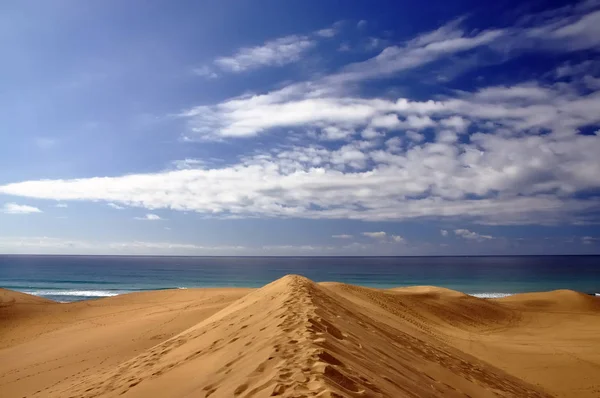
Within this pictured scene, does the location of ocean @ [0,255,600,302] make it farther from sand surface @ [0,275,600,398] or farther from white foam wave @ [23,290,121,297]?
sand surface @ [0,275,600,398]

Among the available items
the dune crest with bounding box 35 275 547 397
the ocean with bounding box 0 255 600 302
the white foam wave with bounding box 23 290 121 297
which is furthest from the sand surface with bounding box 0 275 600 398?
the ocean with bounding box 0 255 600 302

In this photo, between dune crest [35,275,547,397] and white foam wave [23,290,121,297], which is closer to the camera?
dune crest [35,275,547,397]

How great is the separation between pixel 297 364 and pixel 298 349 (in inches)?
21.9

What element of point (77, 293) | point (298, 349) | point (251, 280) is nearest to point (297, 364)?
point (298, 349)

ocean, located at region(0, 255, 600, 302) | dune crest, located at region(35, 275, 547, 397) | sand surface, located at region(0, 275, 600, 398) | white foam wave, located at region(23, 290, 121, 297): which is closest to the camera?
dune crest, located at region(35, 275, 547, 397)

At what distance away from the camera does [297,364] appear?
4770 millimetres

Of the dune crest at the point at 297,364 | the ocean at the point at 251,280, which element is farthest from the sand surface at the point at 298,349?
the ocean at the point at 251,280

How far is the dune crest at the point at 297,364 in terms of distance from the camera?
4.54 metres

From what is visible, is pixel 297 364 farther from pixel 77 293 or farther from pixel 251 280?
pixel 251 280

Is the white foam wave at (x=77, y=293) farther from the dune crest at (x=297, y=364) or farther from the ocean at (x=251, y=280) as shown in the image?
the dune crest at (x=297, y=364)

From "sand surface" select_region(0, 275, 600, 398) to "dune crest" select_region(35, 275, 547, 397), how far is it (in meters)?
0.03

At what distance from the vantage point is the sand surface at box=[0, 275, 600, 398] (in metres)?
5.07

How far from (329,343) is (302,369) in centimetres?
124

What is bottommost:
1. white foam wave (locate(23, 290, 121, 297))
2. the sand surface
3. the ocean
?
the ocean
